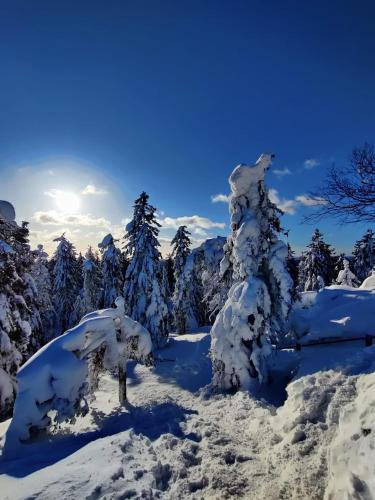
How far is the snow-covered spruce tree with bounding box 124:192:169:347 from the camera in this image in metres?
22.9

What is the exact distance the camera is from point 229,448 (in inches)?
309

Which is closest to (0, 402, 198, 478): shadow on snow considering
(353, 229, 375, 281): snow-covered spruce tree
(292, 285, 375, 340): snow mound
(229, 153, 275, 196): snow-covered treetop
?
(292, 285, 375, 340): snow mound

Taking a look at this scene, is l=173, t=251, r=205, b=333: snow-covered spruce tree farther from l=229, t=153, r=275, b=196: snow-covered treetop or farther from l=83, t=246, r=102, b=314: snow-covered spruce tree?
l=229, t=153, r=275, b=196: snow-covered treetop

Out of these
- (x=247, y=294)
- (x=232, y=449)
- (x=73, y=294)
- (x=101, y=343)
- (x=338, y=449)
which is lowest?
(x=232, y=449)

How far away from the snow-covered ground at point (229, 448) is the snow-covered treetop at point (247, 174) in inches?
292

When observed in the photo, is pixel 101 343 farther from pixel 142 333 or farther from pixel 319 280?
pixel 319 280

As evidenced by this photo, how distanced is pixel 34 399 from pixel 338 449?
7778mm

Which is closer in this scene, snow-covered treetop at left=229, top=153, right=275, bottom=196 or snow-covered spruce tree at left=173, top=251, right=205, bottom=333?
snow-covered treetop at left=229, top=153, right=275, bottom=196

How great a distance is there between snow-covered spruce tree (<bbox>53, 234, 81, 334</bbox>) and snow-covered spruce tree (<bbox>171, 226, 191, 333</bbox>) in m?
13.4

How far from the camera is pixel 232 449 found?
307 inches

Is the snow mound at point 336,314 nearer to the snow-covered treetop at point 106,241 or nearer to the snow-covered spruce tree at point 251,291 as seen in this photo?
the snow-covered spruce tree at point 251,291

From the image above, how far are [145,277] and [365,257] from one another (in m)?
29.5

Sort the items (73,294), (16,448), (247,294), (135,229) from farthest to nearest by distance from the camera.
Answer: (73,294), (135,229), (247,294), (16,448)

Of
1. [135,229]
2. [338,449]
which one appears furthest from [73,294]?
[338,449]
